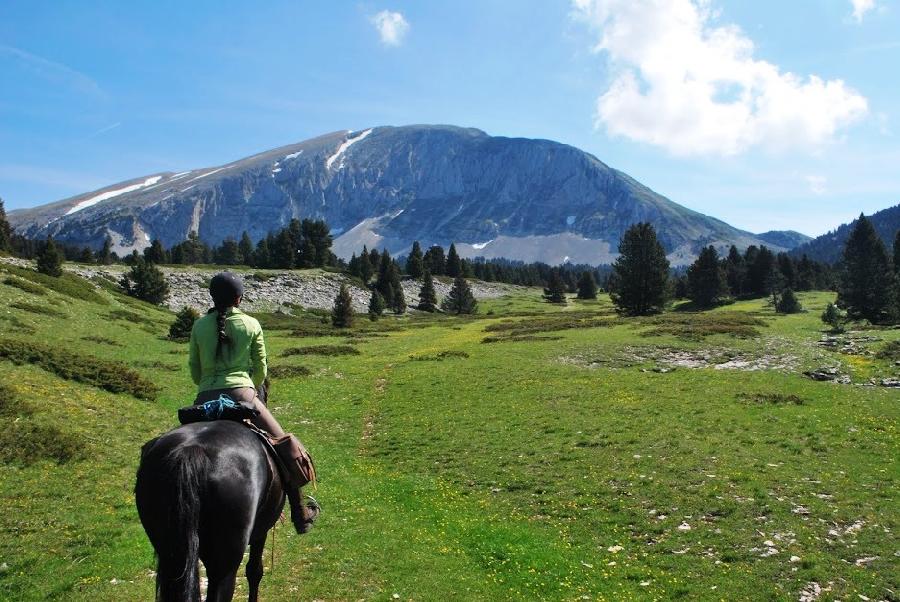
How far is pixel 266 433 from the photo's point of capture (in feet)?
27.8

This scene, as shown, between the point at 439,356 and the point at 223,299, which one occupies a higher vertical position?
the point at 223,299

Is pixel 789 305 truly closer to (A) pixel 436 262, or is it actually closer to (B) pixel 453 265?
(B) pixel 453 265

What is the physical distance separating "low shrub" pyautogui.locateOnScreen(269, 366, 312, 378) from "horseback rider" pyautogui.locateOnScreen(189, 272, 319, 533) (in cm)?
2830

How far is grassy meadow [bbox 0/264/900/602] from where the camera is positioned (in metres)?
10.9

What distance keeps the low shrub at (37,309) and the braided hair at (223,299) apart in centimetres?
4198

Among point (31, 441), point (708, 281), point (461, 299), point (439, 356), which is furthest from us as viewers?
point (461, 299)

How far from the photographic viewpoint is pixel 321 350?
47.8 metres

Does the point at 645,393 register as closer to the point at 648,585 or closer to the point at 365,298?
the point at 648,585

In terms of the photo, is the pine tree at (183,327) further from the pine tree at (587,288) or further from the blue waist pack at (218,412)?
the pine tree at (587,288)

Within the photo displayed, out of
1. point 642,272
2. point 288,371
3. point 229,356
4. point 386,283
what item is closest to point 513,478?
point 229,356

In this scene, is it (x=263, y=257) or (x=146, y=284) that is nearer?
(x=146, y=284)

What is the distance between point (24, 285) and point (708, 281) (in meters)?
106

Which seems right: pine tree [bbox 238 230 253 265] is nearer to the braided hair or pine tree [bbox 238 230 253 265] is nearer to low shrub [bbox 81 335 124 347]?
low shrub [bbox 81 335 124 347]

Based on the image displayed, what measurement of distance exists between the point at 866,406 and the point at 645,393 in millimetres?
9582
